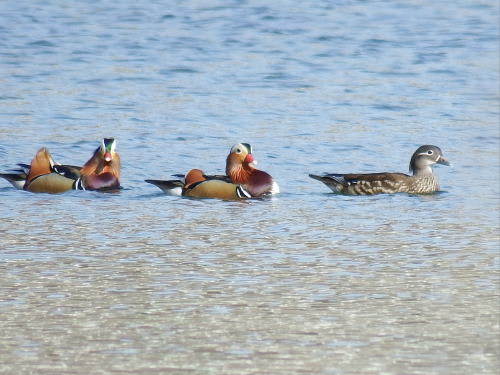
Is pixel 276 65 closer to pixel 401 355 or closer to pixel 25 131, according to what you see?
pixel 25 131

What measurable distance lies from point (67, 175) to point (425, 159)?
3.80 meters

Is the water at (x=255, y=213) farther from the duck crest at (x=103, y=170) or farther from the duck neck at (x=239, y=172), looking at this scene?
the duck neck at (x=239, y=172)

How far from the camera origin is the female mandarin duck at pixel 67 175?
14133 millimetres

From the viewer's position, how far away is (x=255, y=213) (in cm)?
1259

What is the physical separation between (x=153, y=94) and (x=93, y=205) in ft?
26.6

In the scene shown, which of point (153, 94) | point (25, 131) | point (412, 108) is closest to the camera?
point (25, 131)

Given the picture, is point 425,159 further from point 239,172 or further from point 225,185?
point 225,185

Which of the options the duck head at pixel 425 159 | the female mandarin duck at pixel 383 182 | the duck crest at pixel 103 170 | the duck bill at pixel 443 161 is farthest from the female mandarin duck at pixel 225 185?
the duck bill at pixel 443 161

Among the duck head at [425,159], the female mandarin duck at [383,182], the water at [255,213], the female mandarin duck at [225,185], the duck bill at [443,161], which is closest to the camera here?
the water at [255,213]

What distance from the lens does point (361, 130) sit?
58.6ft

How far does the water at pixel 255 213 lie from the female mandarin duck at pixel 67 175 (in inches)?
8.4

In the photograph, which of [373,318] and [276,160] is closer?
[373,318]

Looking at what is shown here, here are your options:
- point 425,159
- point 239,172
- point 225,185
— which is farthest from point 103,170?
point 425,159

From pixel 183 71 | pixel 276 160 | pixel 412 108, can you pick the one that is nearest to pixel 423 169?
pixel 276 160
